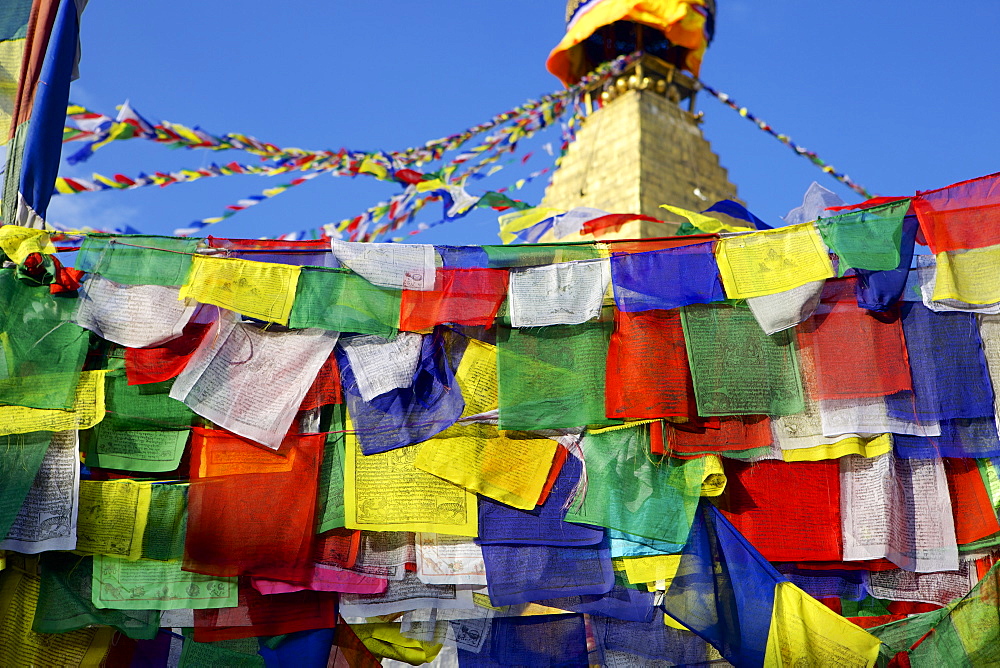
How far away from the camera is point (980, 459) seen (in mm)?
4262

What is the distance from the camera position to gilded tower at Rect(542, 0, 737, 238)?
12586mm

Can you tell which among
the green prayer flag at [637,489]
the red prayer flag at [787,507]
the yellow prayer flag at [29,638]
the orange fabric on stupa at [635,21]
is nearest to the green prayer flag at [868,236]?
the red prayer flag at [787,507]

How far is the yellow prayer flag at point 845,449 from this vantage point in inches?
167

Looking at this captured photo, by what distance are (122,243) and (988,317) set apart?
12.9ft

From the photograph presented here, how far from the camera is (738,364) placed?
4.38 meters

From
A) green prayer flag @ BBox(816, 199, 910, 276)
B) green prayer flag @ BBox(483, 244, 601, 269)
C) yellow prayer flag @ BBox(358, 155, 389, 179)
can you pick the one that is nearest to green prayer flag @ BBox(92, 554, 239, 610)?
green prayer flag @ BBox(483, 244, 601, 269)

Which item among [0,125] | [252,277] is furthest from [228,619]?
[0,125]

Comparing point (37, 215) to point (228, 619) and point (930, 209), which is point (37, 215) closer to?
point (228, 619)

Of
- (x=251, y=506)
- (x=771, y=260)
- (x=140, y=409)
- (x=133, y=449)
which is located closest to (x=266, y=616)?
(x=251, y=506)

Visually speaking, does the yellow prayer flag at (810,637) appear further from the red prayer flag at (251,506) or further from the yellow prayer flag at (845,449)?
the red prayer flag at (251,506)

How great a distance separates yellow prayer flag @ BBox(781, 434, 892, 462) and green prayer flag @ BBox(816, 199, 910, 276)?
2.46 feet

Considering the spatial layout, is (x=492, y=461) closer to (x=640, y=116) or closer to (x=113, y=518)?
(x=113, y=518)

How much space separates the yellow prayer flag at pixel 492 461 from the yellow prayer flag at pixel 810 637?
1.13 meters

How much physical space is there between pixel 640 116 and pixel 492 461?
31.0 ft
